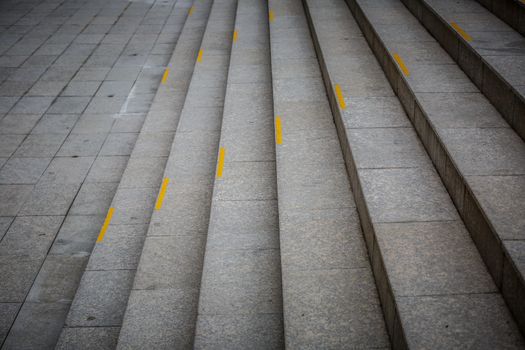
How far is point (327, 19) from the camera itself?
1359 centimetres

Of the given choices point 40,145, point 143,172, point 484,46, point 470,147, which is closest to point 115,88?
point 40,145

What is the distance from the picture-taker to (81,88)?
45.3ft

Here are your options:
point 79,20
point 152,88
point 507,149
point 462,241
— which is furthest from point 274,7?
point 462,241

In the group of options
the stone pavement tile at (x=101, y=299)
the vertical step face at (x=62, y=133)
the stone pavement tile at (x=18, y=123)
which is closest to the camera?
the stone pavement tile at (x=101, y=299)

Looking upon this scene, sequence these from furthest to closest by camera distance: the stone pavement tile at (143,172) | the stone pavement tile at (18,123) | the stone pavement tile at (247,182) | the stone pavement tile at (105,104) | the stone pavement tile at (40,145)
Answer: the stone pavement tile at (105,104) → the stone pavement tile at (18,123) → the stone pavement tile at (40,145) → the stone pavement tile at (143,172) → the stone pavement tile at (247,182)

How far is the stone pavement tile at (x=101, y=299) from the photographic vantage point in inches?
284

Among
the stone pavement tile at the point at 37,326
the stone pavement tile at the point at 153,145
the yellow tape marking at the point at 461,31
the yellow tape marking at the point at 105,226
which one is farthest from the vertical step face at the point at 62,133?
the yellow tape marking at the point at 461,31

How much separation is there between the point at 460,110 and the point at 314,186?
2.29m

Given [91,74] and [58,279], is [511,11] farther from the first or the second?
[91,74]

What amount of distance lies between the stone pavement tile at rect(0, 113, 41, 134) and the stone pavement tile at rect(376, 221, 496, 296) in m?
8.85

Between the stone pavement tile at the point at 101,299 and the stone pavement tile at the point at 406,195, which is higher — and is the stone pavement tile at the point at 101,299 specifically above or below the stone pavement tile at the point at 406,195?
below

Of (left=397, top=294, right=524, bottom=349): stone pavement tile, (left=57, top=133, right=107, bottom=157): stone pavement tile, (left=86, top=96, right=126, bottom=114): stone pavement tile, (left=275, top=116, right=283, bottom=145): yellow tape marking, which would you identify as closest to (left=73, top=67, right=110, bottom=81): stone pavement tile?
(left=86, top=96, right=126, bottom=114): stone pavement tile

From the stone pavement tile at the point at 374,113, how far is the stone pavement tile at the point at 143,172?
140 inches

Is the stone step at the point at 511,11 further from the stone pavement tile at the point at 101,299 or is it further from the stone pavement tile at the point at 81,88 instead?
the stone pavement tile at the point at 81,88
